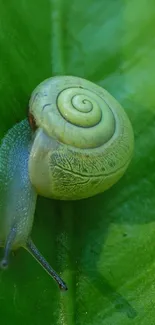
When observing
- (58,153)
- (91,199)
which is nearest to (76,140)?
(58,153)

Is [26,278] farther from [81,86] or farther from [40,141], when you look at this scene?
[81,86]

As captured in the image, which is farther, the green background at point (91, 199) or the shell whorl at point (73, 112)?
the shell whorl at point (73, 112)

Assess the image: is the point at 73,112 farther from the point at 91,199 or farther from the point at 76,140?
the point at 91,199

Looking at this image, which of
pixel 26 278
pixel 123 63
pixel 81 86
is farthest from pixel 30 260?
pixel 123 63

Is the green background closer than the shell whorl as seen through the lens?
Answer: Yes
